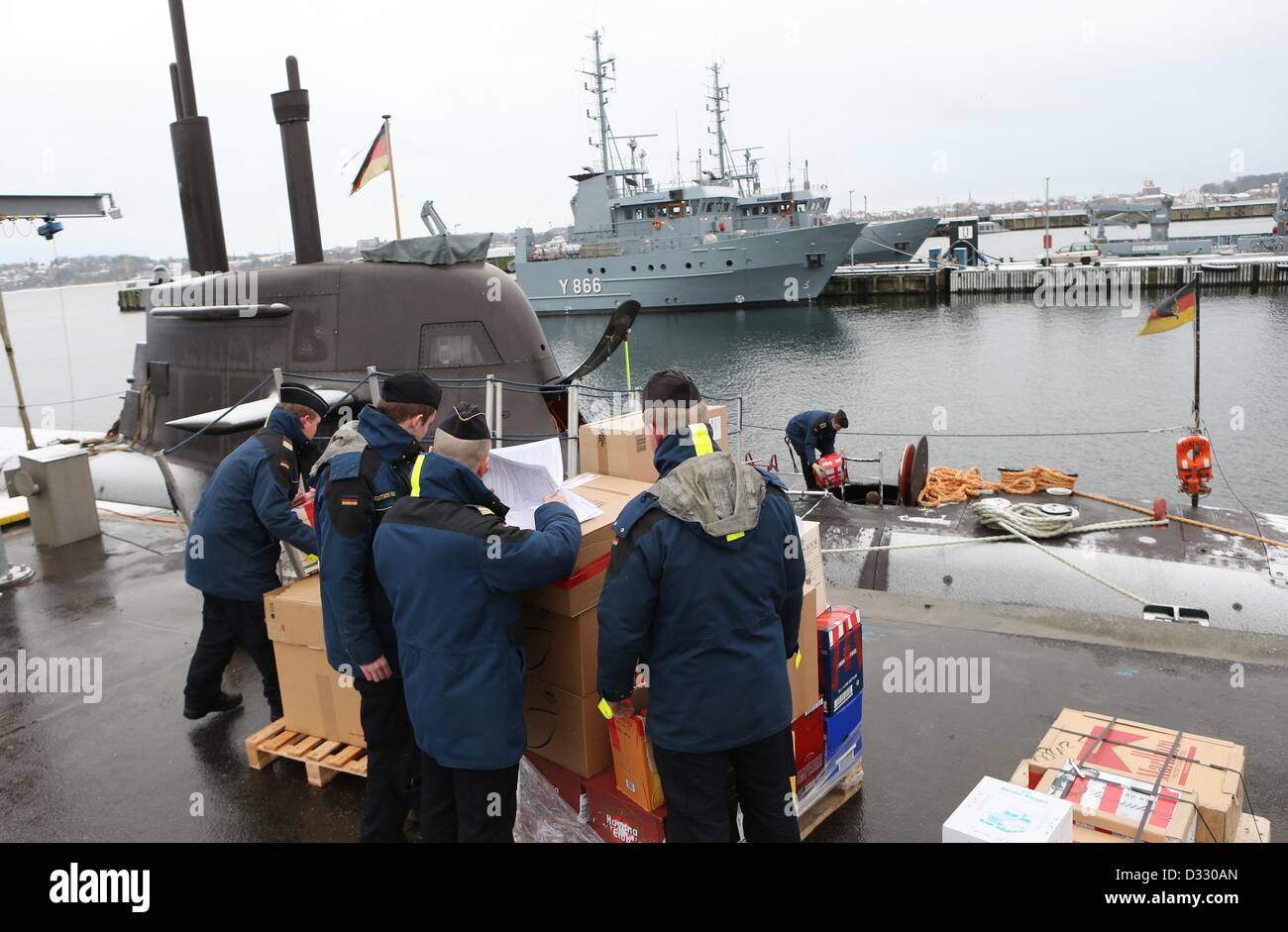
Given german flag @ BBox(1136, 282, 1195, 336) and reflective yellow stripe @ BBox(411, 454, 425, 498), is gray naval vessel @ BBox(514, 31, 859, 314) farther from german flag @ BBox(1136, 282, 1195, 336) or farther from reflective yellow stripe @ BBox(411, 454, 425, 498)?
reflective yellow stripe @ BBox(411, 454, 425, 498)

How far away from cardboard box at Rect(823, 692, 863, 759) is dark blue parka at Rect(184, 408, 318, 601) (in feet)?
9.93

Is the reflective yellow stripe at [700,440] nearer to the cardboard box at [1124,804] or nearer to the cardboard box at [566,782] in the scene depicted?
the cardboard box at [566,782]

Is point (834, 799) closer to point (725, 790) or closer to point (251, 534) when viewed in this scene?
point (725, 790)

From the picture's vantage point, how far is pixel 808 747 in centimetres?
437

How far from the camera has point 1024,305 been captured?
5488 centimetres

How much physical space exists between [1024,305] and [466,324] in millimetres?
50714

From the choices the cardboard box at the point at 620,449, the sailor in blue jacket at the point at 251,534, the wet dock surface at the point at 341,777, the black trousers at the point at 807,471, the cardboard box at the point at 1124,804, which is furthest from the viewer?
the black trousers at the point at 807,471

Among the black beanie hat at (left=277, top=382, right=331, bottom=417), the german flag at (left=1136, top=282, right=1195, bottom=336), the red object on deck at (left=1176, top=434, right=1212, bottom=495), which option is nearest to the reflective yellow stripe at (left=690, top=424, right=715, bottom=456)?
the black beanie hat at (left=277, top=382, right=331, bottom=417)

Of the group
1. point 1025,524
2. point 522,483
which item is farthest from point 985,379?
point 522,483

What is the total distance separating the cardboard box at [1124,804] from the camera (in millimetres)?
3498

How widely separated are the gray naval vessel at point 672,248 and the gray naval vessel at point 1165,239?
23.9 meters

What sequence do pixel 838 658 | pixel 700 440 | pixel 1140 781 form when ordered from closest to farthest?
pixel 700 440 → pixel 1140 781 → pixel 838 658

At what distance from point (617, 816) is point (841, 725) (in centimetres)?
125

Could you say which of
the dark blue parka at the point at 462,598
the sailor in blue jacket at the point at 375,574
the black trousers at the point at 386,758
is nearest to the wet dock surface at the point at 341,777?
the black trousers at the point at 386,758
